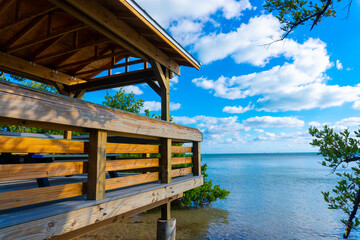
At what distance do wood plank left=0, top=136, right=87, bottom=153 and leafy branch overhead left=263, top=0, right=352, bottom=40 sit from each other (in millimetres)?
3216

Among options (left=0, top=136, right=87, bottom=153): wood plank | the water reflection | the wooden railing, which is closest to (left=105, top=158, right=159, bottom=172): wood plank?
the wooden railing

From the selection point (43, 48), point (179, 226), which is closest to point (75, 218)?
point (43, 48)

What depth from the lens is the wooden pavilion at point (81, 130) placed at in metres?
2.22

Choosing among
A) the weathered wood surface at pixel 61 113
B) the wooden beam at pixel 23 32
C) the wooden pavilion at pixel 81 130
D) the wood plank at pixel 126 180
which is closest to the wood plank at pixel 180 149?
the wooden pavilion at pixel 81 130

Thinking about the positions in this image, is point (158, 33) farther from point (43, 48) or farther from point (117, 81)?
point (43, 48)

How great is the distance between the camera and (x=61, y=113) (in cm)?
246

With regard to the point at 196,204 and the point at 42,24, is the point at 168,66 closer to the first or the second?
the point at 42,24

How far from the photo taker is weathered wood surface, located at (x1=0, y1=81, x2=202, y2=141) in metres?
2.04

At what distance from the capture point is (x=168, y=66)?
6.50 m

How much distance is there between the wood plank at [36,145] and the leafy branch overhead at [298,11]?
3216 mm

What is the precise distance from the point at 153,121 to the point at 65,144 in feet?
5.50

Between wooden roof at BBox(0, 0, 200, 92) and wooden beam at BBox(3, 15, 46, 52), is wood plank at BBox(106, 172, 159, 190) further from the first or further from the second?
wooden beam at BBox(3, 15, 46, 52)

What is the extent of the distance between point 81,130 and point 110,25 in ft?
8.57

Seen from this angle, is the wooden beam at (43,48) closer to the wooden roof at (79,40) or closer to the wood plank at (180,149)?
the wooden roof at (79,40)
